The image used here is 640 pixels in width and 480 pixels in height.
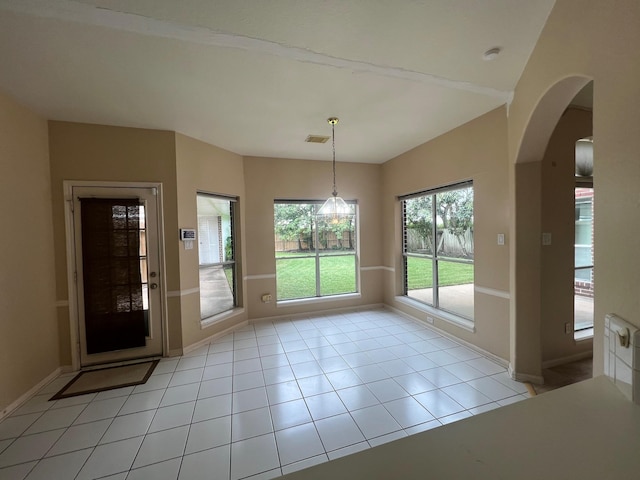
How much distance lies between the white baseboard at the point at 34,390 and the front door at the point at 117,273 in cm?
17

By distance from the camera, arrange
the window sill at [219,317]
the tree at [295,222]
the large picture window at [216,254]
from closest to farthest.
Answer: the window sill at [219,317] → the large picture window at [216,254] → the tree at [295,222]

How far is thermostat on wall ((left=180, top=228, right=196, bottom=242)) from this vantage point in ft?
11.3

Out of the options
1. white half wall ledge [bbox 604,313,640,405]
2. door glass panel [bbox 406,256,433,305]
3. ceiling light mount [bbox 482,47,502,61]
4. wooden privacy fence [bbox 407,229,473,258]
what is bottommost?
door glass panel [bbox 406,256,433,305]

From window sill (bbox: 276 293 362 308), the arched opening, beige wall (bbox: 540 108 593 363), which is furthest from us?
window sill (bbox: 276 293 362 308)

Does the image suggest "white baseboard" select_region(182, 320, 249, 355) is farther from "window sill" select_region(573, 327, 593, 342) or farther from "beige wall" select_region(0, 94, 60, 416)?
"window sill" select_region(573, 327, 593, 342)

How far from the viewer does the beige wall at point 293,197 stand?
4496 millimetres

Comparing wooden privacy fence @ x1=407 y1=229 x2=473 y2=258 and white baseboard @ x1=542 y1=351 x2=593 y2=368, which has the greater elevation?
wooden privacy fence @ x1=407 y1=229 x2=473 y2=258

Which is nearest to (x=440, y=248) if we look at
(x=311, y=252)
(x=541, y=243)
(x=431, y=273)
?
(x=431, y=273)

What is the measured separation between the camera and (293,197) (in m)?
4.71

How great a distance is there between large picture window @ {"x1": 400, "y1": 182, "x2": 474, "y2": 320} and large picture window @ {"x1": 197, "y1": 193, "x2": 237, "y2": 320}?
9.98ft

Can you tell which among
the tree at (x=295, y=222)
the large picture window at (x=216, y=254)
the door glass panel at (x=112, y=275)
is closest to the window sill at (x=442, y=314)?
the tree at (x=295, y=222)

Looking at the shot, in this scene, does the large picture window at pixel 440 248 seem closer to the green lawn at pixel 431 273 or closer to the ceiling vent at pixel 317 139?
the green lawn at pixel 431 273

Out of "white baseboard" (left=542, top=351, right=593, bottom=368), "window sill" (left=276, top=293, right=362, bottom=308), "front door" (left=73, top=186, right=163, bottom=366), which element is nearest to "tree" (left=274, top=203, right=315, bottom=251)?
"window sill" (left=276, top=293, right=362, bottom=308)

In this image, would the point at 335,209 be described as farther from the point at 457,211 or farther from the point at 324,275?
the point at 324,275
